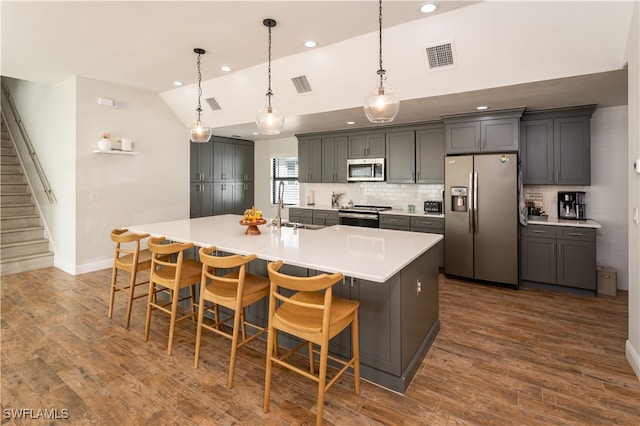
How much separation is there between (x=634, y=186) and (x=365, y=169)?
12.9 feet

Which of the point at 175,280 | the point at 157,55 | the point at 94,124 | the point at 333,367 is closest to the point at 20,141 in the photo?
the point at 94,124

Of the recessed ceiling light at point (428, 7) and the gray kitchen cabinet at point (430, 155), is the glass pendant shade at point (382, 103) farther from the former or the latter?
the gray kitchen cabinet at point (430, 155)

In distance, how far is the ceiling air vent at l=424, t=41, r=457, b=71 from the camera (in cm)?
321

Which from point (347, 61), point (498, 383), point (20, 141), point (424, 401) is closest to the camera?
point (424, 401)

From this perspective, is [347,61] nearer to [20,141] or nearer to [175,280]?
[175,280]

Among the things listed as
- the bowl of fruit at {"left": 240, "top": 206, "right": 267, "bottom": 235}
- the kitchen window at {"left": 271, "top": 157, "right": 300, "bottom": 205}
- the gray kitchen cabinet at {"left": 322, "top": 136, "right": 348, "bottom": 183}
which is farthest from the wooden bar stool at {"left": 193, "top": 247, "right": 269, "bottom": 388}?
the kitchen window at {"left": 271, "top": 157, "right": 300, "bottom": 205}

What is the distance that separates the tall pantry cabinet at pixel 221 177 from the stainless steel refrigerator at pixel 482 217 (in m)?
4.72

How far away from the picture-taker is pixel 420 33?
10.4ft

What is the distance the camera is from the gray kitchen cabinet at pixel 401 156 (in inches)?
219

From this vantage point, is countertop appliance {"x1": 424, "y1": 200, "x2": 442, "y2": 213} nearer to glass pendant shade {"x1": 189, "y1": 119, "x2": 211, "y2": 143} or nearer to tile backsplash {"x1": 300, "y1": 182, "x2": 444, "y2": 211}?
tile backsplash {"x1": 300, "y1": 182, "x2": 444, "y2": 211}

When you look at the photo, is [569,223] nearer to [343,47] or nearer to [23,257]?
[343,47]

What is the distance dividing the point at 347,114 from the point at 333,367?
3525 mm

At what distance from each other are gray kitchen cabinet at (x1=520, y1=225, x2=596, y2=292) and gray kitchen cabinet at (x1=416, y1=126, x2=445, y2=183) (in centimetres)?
151

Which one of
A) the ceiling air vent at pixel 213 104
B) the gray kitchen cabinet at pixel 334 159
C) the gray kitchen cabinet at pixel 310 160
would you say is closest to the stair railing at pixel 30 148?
the ceiling air vent at pixel 213 104
